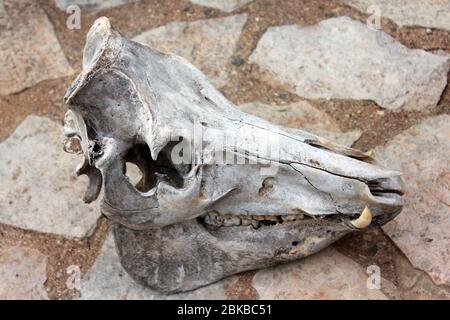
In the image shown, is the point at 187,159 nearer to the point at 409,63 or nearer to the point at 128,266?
the point at 128,266

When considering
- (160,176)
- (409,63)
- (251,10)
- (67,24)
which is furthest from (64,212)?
(409,63)

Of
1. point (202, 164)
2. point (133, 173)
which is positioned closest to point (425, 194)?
point (202, 164)

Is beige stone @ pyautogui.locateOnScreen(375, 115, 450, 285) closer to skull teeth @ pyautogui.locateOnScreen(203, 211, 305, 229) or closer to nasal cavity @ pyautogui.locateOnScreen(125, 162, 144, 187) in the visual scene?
skull teeth @ pyautogui.locateOnScreen(203, 211, 305, 229)

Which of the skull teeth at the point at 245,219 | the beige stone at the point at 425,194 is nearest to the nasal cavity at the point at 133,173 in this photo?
the skull teeth at the point at 245,219

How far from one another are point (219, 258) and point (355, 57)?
101 centimetres

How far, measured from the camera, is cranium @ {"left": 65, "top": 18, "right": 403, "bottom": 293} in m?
2.00

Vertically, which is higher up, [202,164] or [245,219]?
[202,164]

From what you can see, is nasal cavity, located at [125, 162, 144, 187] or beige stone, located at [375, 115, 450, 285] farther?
nasal cavity, located at [125, 162, 144, 187]

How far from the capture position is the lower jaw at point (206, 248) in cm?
218

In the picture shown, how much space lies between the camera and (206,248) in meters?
2.23

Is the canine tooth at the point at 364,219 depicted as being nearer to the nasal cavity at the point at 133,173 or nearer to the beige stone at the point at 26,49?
the nasal cavity at the point at 133,173

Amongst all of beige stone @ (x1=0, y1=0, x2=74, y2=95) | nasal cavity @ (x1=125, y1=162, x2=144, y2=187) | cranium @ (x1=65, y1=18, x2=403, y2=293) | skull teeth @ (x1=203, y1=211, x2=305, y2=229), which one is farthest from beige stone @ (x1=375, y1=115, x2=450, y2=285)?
beige stone @ (x1=0, y1=0, x2=74, y2=95)

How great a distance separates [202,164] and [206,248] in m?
0.32

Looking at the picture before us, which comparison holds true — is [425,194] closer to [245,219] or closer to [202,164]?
[245,219]
